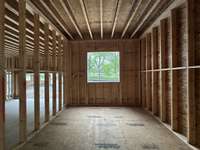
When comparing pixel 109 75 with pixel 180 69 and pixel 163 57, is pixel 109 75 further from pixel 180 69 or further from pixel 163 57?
pixel 180 69

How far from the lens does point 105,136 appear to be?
14.1ft

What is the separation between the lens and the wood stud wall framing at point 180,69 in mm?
3654

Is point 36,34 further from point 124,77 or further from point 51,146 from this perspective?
point 124,77

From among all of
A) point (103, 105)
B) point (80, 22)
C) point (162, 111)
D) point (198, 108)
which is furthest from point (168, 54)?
point (103, 105)

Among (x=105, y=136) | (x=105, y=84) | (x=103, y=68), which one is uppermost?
(x=103, y=68)

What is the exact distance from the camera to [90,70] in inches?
366

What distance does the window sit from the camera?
A: 30.2 feet

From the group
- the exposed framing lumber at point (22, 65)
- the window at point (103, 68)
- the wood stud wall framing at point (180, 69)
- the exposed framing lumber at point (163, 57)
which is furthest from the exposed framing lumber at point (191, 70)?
the window at point (103, 68)

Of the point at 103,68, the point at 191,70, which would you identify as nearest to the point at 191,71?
the point at 191,70

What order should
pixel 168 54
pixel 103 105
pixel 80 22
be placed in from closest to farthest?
pixel 168 54 < pixel 80 22 < pixel 103 105

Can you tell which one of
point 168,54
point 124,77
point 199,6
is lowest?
point 124,77

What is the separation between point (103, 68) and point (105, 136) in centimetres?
563

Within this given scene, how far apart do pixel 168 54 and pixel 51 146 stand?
387cm

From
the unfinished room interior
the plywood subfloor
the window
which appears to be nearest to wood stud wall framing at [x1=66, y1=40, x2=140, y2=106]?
the unfinished room interior
